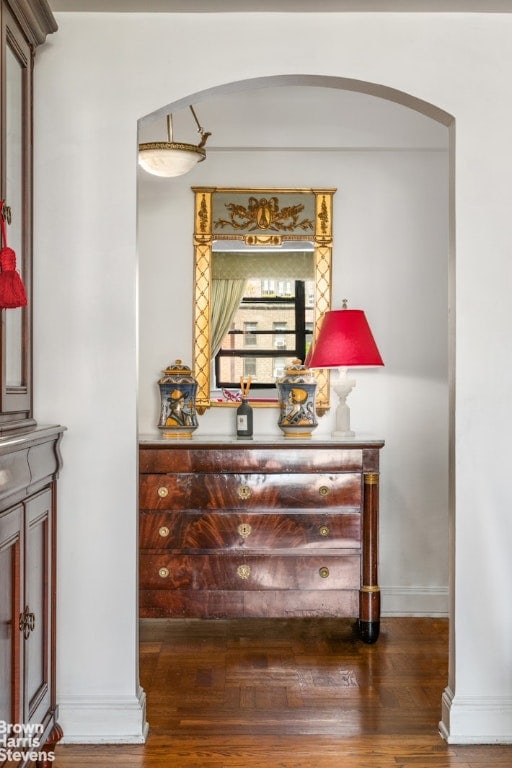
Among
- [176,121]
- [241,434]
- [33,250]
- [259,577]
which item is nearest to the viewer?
[33,250]

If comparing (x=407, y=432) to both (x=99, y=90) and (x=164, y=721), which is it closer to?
(x=164, y=721)

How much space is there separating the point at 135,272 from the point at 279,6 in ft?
3.39

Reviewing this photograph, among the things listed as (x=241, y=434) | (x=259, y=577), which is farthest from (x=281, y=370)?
(x=259, y=577)

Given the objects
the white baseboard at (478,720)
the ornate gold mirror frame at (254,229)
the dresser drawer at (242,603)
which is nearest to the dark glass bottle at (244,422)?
the ornate gold mirror frame at (254,229)

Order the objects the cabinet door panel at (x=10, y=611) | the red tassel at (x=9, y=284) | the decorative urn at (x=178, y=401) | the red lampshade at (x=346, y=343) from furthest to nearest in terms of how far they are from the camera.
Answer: the decorative urn at (x=178, y=401) → the red lampshade at (x=346, y=343) → the red tassel at (x=9, y=284) → the cabinet door panel at (x=10, y=611)

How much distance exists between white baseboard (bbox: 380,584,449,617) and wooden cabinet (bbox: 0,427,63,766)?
7.06ft

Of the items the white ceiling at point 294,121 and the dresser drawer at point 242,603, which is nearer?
the dresser drawer at point 242,603

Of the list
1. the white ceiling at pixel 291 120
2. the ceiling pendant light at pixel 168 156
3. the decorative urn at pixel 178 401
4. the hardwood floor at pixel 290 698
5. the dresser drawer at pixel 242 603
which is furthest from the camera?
the white ceiling at pixel 291 120

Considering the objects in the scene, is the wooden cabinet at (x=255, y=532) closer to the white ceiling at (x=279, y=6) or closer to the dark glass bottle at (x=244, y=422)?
the dark glass bottle at (x=244, y=422)

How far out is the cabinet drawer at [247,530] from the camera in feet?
12.4

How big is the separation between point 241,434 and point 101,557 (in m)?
1.36

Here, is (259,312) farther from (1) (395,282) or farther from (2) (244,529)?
(2) (244,529)

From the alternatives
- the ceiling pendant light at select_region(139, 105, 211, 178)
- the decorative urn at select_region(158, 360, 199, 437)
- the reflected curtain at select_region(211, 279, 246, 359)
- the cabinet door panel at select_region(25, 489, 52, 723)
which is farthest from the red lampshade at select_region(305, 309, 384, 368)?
the cabinet door panel at select_region(25, 489, 52, 723)

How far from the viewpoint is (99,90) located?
2889mm
